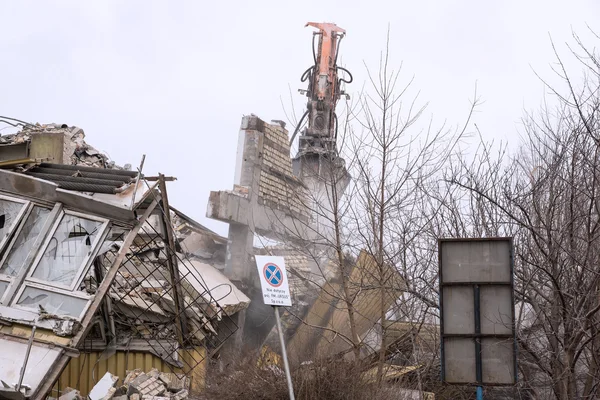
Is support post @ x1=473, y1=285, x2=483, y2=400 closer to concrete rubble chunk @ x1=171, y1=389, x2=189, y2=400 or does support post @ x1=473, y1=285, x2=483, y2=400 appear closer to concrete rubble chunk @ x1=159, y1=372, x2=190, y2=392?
concrete rubble chunk @ x1=171, y1=389, x2=189, y2=400

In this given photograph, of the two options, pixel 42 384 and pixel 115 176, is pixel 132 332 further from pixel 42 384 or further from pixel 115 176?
pixel 42 384

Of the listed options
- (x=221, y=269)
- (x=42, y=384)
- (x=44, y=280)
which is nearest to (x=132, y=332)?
(x=44, y=280)

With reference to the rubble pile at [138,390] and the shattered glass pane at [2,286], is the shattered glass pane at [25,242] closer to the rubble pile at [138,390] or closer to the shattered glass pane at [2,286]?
the shattered glass pane at [2,286]

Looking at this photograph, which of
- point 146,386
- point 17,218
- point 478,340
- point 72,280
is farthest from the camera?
point 146,386

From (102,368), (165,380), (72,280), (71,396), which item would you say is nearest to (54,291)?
(72,280)

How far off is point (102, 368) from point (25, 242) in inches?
161

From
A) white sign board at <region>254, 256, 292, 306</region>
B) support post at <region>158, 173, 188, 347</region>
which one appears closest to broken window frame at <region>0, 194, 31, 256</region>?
support post at <region>158, 173, 188, 347</region>

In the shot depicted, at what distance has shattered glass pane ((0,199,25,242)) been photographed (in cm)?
1090

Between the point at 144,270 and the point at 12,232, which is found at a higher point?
the point at 144,270

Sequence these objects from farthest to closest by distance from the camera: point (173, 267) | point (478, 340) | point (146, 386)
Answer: point (173, 267) → point (146, 386) → point (478, 340)

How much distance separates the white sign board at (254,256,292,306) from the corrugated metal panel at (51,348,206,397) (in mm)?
4238

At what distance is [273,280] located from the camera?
364 inches

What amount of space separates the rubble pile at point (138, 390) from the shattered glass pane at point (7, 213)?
259cm

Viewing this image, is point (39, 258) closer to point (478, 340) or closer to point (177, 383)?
point (177, 383)
